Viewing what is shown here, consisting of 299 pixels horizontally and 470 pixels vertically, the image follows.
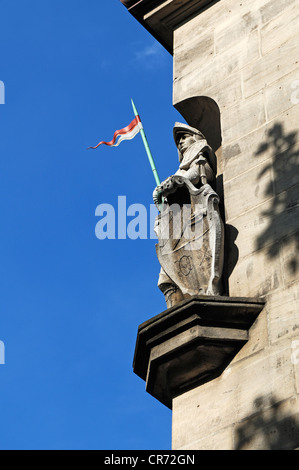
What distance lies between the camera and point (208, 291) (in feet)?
27.3

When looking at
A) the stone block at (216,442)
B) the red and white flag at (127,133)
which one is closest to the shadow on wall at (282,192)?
the stone block at (216,442)

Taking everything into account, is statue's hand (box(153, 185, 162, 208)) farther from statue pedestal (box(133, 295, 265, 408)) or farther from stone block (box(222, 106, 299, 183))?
statue pedestal (box(133, 295, 265, 408))

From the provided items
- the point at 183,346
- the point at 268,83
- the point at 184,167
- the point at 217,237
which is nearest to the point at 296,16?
the point at 268,83

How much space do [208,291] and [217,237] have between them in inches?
21.5

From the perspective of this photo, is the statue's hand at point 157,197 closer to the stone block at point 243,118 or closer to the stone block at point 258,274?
the stone block at point 243,118

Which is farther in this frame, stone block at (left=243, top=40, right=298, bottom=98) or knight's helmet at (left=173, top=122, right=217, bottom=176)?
knight's helmet at (left=173, top=122, right=217, bottom=176)

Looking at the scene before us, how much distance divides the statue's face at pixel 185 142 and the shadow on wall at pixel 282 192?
3.87 feet

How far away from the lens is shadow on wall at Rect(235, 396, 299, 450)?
6805 millimetres

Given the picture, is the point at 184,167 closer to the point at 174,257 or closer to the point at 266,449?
the point at 174,257

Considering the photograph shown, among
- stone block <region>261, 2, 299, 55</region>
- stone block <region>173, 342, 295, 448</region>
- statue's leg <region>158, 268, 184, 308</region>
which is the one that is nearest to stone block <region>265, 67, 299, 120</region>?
stone block <region>261, 2, 299, 55</region>

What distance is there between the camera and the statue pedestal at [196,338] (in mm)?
7809

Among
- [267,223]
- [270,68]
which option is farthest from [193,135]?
[267,223]

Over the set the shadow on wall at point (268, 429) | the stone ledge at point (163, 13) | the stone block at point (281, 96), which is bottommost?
the shadow on wall at point (268, 429)

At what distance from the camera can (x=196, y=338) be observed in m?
7.78
